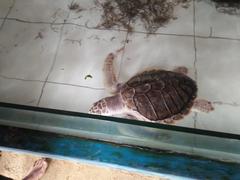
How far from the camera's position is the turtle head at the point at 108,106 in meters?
1.15

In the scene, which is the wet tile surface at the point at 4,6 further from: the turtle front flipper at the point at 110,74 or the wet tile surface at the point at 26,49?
the turtle front flipper at the point at 110,74

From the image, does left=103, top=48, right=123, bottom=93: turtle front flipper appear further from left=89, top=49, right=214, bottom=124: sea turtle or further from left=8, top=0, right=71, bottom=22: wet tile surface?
left=8, top=0, right=71, bottom=22: wet tile surface

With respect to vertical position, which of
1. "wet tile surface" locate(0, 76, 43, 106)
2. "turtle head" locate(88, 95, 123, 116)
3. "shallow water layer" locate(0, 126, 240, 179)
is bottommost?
"wet tile surface" locate(0, 76, 43, 106)

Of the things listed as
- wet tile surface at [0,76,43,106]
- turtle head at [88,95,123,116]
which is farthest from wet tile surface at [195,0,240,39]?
wet tile surface at [0,76,43,106]

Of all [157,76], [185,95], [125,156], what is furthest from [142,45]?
[125,156]

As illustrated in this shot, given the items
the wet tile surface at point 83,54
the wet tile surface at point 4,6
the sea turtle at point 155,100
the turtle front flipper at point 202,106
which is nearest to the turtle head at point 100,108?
the sea turtle at point 155,100

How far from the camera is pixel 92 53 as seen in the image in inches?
55.2

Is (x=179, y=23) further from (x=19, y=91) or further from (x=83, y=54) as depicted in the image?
(x=19, y=91)

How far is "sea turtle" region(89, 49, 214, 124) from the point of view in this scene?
1.15 metres

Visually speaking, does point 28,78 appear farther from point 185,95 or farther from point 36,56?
point 185,95

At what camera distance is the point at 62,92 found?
4.25 feet

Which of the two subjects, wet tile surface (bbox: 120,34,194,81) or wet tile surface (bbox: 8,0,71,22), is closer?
wet tile surface (bbox: 120,34,194,81)

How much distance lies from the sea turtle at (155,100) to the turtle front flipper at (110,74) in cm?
4

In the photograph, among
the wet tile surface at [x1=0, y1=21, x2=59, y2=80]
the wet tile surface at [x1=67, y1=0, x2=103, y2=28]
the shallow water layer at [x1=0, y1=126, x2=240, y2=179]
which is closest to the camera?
the shallow water layer at [x1=0, y1=126, x2=240, y2=179]
